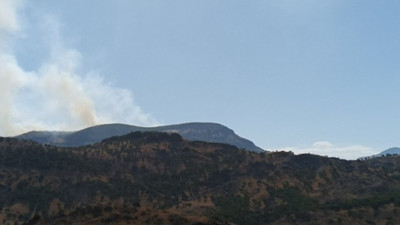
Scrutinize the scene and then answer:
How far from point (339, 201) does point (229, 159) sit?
49.1 metres

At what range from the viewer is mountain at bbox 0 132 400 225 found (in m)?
89.0

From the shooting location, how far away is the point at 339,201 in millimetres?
102375

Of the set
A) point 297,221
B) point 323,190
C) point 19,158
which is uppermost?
point 19,158

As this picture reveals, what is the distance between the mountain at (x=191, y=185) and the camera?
89000 millimetres

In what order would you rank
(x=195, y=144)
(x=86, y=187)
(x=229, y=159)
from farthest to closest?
(x=195, y=144) < (x=229, y=159) < (x=86, y=187)

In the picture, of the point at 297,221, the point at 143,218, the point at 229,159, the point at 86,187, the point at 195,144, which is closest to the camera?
the point at 143,218

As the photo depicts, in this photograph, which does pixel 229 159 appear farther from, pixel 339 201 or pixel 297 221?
pixel 297 221

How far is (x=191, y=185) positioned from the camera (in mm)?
122562

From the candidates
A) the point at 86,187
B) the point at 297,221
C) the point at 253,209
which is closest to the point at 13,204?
the point at 86,187

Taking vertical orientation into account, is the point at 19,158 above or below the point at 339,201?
above

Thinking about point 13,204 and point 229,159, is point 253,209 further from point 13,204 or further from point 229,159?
point 13,204

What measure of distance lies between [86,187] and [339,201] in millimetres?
68807

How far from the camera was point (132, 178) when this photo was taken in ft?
406

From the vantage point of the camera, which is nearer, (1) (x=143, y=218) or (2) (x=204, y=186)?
(1) (x=143, y=218)
